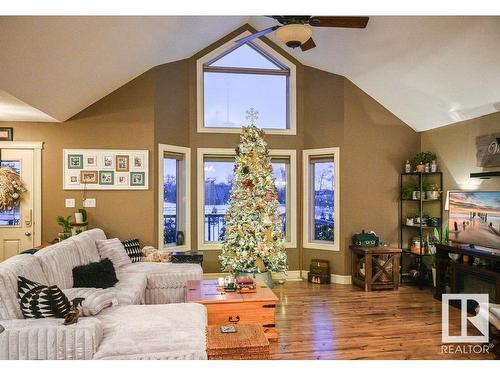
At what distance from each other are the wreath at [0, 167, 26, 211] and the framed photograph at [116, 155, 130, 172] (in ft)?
4.71

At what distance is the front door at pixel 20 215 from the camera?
5820mm

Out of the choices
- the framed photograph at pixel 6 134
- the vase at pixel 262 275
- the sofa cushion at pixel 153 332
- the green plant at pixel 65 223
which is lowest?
the vase at pixel 262 275

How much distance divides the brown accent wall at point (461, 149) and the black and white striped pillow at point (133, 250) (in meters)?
4.86

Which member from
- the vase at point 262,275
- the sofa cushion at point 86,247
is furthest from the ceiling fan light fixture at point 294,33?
the vase at point 262,275

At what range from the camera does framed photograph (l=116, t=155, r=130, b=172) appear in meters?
6.05

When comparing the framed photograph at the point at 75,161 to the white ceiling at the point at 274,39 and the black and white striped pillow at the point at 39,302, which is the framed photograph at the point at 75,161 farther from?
the black and white striped pillow at the point at 39,302

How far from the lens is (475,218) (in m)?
5.03

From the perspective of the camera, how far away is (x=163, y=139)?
20.7 feet

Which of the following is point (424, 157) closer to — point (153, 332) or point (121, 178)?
point (121, 178)

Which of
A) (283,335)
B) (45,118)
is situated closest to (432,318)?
(283,335)

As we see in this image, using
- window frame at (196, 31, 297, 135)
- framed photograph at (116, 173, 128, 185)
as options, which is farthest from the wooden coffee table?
window frame at (196, 31, 297, 135)

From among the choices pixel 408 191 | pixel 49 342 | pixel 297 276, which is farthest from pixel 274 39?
pixel 49 342
